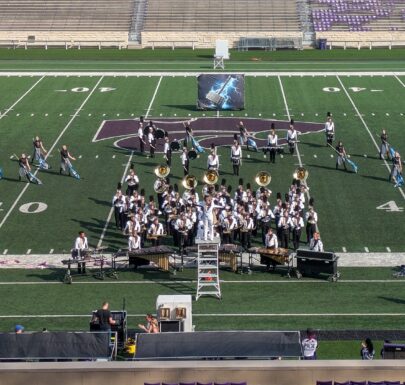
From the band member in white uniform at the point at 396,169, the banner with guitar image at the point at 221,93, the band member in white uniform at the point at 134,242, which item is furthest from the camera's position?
the banner with guitar image at the point at 221,93

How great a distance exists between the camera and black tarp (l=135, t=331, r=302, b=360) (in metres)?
21.5

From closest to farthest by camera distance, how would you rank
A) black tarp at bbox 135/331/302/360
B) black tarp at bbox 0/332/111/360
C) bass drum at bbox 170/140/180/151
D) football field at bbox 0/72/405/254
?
black tarp at bbox 135/331/302/360, black tarp at bbox 0/332/111/360, football field at bbox 0/72/405/254, bass drum at bbox 170/140/180/151

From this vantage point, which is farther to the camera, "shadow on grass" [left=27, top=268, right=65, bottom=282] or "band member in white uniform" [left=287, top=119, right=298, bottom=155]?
"band member in white uniform" [left=287, top=119, right=298, bottom=155]

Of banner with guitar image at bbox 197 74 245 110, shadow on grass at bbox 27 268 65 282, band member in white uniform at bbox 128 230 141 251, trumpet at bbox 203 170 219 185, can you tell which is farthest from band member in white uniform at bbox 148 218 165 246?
banner with guitar image at bbox 197 74 245 110

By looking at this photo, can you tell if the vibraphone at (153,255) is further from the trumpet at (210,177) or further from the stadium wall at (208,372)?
the stadium wall at (208,372)

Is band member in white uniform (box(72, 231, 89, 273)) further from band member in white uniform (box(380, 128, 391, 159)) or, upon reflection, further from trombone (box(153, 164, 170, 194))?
band member in white uniform (box(380, 128, 391, 159))

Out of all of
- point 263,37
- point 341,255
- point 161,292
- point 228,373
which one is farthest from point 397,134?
point 263,37

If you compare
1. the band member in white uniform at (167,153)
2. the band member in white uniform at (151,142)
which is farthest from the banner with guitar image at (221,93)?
the band member in white uniform at (167,153)

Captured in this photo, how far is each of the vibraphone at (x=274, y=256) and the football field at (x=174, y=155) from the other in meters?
2.89

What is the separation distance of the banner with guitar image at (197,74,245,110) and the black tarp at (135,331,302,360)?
3337 centimetres

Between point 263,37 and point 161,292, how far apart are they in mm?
56793

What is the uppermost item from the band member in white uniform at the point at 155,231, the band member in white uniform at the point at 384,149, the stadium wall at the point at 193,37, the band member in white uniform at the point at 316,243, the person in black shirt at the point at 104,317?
the stadium wall at the point at 193,37

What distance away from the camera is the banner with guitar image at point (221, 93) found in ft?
179

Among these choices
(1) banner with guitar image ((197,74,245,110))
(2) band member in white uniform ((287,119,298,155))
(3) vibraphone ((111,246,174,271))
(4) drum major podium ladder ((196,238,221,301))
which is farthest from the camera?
(1) banner with guitar image ((197,74,245,110))
